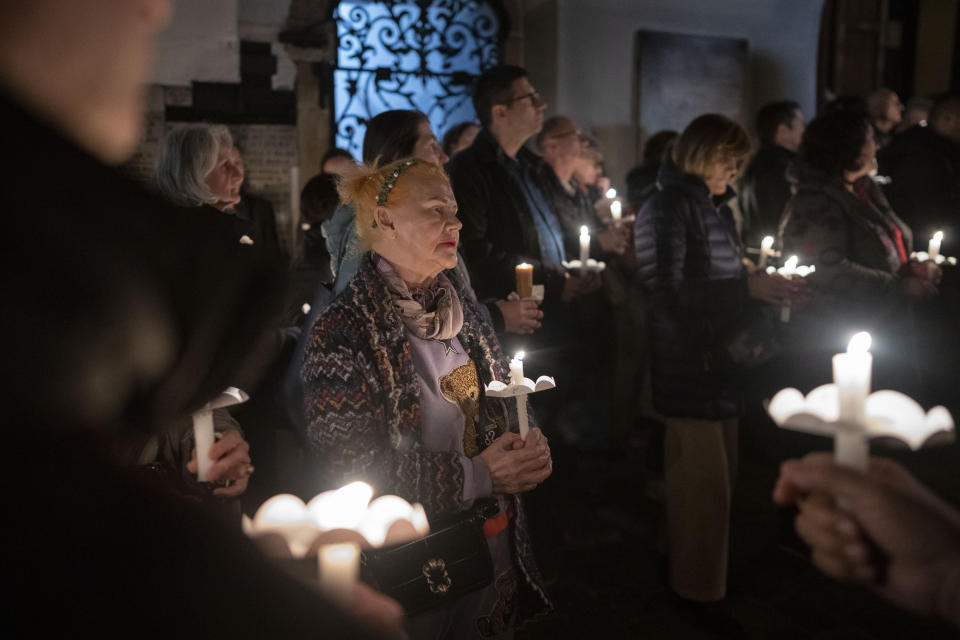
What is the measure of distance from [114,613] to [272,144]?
6864 mm

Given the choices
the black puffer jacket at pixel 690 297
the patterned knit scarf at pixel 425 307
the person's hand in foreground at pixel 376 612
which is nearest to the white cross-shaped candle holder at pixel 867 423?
the person's hand in foreground at pixel 376 612

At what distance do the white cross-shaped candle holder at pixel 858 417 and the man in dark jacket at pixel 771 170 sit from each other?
5.23m

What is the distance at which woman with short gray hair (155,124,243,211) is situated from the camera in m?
3.13

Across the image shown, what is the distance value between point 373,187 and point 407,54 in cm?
631

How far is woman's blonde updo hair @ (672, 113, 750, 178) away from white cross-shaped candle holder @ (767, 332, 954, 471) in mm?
2681

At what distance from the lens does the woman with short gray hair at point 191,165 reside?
3133 mm

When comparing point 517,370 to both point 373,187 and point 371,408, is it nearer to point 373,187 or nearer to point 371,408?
point 371,408

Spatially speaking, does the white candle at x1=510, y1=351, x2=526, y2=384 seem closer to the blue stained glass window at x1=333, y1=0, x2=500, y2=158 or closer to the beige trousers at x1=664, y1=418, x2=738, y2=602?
the beige trousers at x1=664, y1=418, x2=738, y2=602

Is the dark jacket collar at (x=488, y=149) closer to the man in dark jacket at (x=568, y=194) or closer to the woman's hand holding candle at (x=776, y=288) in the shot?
the man in dark jacket at (x=568, y=194)

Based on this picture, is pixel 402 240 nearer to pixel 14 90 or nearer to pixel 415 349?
pixel 415 349

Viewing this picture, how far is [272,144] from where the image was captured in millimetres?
7145

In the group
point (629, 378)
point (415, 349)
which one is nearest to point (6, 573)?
point (415, 349)

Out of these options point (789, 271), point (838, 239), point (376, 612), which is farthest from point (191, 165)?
point (838, 239)

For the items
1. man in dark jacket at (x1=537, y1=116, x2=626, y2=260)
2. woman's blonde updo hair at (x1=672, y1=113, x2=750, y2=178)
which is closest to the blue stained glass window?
man in dark jacket at (x1=537, y1=116, x2=626, y2=260)
